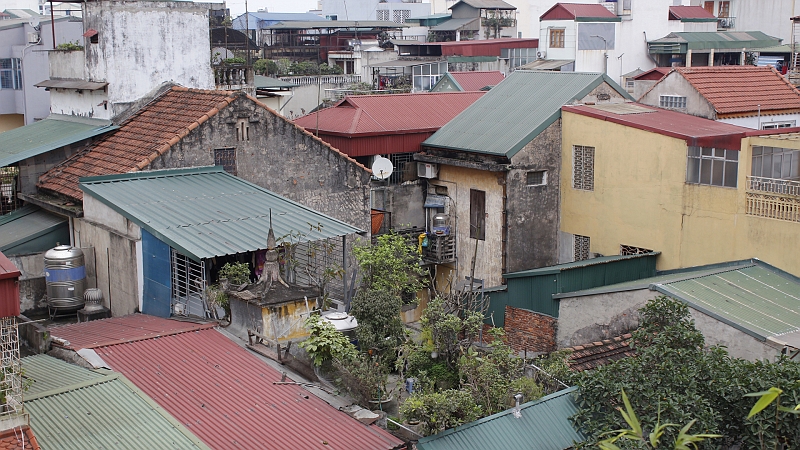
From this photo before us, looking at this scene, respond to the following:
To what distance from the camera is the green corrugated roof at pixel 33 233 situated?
62.3 ft

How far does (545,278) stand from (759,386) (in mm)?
8340

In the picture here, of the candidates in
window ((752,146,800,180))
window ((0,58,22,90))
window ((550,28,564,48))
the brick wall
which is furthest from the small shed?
window ((0,58,22,90))

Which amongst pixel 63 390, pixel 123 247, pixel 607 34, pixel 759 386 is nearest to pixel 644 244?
pixel 759 386

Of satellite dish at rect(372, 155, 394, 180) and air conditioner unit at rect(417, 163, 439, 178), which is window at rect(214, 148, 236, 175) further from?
air conditioner unit at rect(417, 163, 439, 178)

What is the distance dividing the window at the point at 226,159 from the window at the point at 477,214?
287 inches

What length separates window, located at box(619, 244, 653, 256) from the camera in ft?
72.9

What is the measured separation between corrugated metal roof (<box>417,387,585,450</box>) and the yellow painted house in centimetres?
815

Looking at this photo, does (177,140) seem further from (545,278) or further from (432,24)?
(432,24)

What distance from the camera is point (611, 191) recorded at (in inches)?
902

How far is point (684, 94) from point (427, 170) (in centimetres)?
762

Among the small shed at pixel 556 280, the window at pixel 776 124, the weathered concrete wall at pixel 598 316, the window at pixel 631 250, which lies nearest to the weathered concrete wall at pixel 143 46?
the small shed at pixel 556 280

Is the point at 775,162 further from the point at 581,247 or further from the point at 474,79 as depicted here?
the point at 474,79

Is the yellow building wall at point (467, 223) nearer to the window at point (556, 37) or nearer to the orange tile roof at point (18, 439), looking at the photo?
the orange tile roof at point (18, 439)

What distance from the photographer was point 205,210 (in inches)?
683
